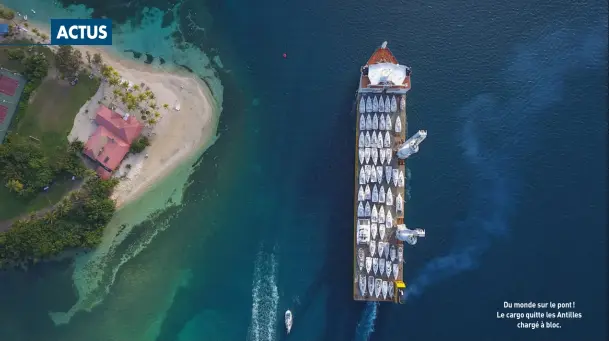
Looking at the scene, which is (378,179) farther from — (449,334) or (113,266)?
(113,266)

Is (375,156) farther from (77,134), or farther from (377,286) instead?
(77,134)

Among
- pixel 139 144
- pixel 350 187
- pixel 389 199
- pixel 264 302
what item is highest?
pixel 139 144

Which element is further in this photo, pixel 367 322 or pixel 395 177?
pixel 367 322

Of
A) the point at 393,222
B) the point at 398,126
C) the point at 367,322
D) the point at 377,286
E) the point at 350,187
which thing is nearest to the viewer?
the point at 377,286

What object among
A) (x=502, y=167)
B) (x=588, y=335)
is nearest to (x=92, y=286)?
(x=502, y=167)

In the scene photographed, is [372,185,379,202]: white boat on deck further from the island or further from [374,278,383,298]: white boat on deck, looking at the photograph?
the island

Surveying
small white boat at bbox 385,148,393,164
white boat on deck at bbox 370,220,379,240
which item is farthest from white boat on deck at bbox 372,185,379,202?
small white boat at bbox 385,148,393,164

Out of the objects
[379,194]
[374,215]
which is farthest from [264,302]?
[379,194]
